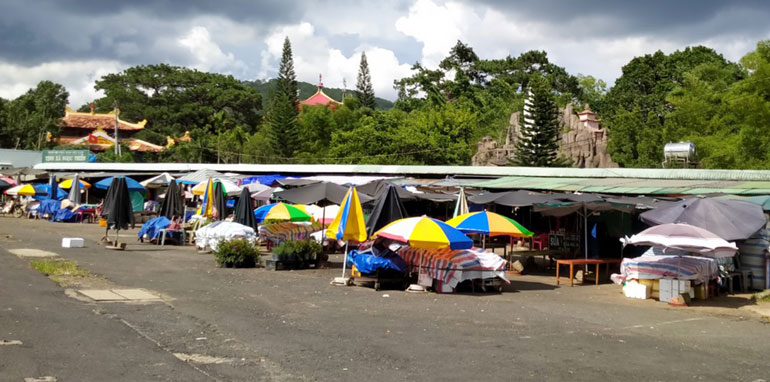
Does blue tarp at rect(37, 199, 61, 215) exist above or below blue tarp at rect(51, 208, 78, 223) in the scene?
above

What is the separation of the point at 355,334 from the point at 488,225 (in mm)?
6316

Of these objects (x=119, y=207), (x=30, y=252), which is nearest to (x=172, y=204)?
(x=119, y=207)

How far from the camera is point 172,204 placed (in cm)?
2356

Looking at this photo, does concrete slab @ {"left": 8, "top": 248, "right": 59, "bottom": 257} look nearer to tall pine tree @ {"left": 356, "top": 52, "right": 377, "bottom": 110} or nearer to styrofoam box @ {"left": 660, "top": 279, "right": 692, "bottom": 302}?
styrofoam box @ {"left": 660, "top": 279, "right": 692, "bottom": 302}

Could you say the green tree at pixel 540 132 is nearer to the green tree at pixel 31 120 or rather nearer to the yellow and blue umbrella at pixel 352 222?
the yellow and blue umbrella at pixel 352 222

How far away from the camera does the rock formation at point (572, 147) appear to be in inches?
1778

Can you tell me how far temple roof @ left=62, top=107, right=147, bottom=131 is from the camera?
2547 inches

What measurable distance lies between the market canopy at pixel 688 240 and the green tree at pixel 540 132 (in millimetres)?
27973

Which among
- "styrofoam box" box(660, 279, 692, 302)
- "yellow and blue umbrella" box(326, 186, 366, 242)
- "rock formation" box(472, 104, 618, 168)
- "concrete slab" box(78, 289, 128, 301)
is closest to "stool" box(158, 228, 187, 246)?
"yellow and blue umbrella" box(326, 186, 366, 242)

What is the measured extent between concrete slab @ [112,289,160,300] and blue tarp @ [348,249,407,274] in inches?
154

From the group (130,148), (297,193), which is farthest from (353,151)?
(297,193)

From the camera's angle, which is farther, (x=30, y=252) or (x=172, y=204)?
(x=172, y=204)

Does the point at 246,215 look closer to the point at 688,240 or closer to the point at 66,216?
the point at 688,240

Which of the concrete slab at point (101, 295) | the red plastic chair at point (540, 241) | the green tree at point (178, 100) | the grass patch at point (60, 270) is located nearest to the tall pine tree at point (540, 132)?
the red plastic chair at point (540, 241)
